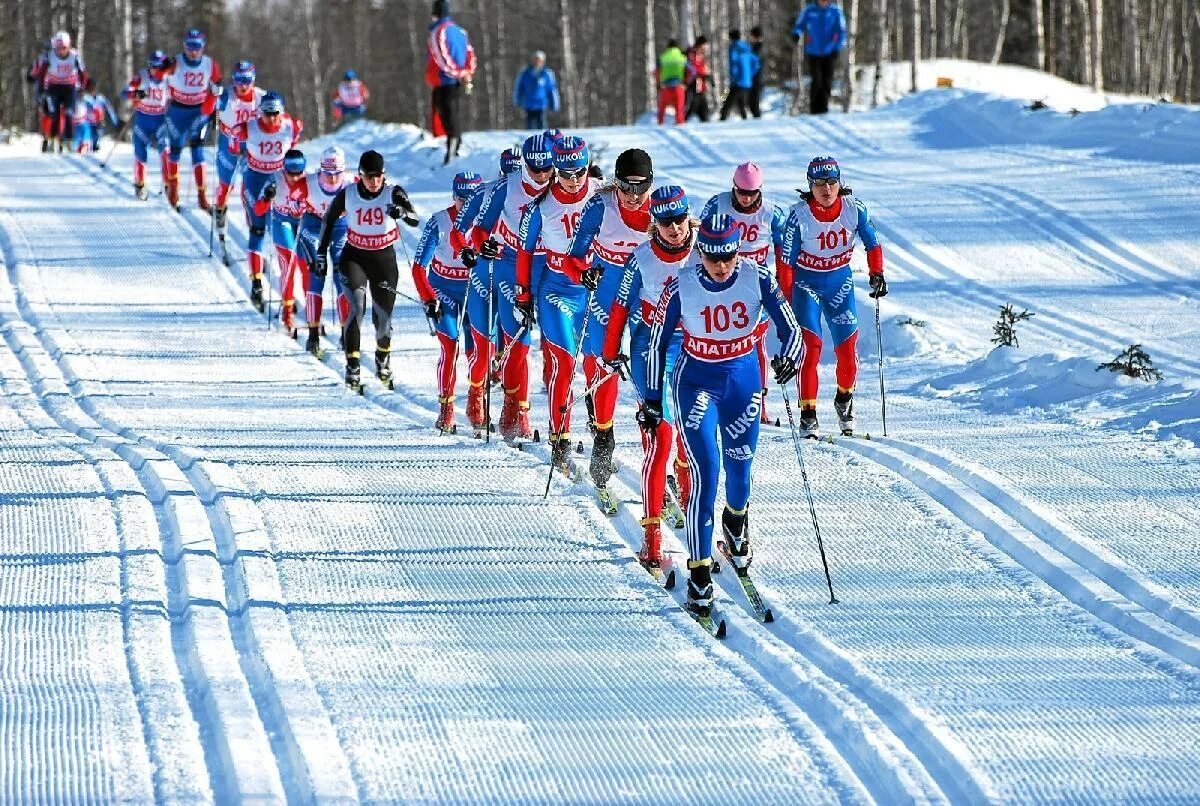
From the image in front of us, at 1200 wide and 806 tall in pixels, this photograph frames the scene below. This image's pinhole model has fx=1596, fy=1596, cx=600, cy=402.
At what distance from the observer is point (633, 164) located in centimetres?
994

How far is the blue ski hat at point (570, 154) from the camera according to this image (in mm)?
10922

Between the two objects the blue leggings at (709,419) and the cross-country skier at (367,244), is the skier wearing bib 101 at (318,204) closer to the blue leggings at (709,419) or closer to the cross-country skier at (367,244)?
the cross-country skier at (367,244)

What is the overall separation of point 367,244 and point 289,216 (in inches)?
100

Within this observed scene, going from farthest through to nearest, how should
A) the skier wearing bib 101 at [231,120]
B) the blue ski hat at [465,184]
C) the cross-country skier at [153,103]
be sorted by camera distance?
1. the cross-country skier at [153,103]
2. the skier wearing bib 101 at [231,120]
3. the blue ski hat at [465,184]

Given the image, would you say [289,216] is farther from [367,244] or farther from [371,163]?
[371,163]

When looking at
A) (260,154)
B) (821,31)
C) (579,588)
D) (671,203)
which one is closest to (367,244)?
(260,154)

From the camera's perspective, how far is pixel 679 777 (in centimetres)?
602

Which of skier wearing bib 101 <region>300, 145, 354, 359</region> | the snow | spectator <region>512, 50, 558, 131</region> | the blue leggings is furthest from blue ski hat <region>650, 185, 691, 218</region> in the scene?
spectator <region>512, 50, 558, 131</region>

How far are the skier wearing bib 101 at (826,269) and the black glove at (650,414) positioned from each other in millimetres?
3869

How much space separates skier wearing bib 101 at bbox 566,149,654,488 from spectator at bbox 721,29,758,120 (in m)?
19.1

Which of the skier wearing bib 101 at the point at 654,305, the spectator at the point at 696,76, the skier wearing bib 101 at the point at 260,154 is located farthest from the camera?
the spectator at the point at 696,76

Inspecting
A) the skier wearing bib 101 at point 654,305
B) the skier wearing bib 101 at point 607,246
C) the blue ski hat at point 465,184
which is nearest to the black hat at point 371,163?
the blue ski hat at point 465,184

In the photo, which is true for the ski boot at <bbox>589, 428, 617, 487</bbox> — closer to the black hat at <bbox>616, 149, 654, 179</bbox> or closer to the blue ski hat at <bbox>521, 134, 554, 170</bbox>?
the black hat at <bbox>616, 149, 654, 179</bbox>

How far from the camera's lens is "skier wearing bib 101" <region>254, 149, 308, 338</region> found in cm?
1639
